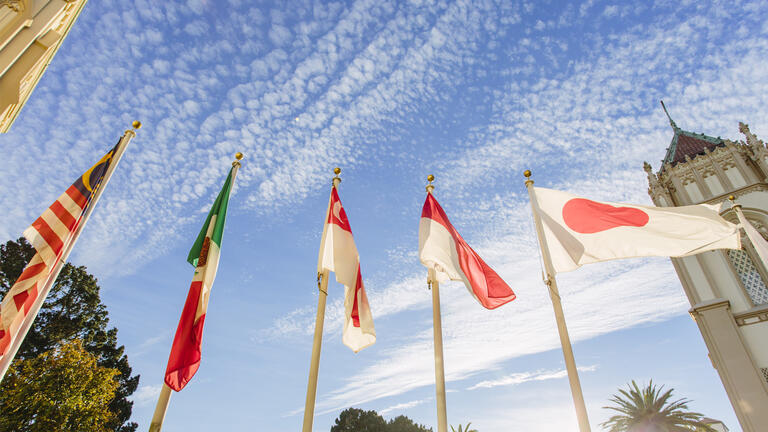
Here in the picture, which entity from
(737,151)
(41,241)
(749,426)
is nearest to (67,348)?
(41,241)

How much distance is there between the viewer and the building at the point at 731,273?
54.7ft

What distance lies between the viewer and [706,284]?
19562 mm

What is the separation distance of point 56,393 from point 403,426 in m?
42.1

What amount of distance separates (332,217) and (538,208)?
487cm

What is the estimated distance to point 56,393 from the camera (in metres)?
20.4

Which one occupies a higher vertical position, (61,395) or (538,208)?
(538,208)

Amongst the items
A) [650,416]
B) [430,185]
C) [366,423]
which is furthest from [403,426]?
[430,185]

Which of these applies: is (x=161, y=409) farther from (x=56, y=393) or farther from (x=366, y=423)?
(x=366, y=423)

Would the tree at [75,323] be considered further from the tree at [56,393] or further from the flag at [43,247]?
the flag at [43,247]

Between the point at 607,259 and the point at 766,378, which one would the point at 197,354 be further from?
the point at 766,378

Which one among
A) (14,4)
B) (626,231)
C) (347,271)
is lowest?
(347,271)

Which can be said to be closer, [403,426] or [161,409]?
[161,409]

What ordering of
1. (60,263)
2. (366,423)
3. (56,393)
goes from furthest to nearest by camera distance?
(366,423) < (56,393) < (60,263)

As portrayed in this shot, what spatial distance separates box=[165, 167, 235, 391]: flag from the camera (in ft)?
22.5
